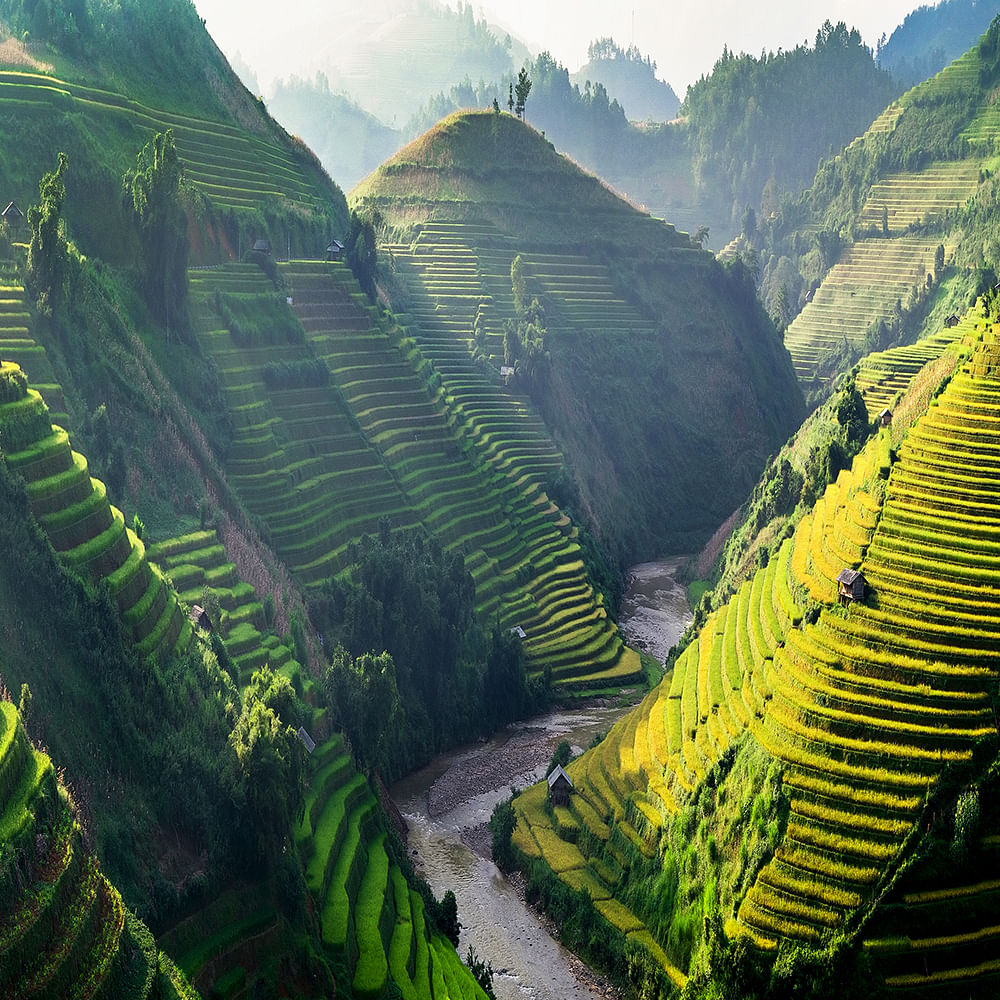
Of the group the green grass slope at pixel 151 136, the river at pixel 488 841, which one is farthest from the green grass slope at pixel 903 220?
the river at pixel 488 841

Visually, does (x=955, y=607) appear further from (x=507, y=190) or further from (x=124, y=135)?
(x=507, y=190)

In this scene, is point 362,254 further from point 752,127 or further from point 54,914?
point 752,127

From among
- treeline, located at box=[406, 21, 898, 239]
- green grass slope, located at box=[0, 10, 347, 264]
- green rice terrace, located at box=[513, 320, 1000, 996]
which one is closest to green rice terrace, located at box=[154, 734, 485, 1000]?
green rice terrace, located at box=[513, 320, 1000, 996]

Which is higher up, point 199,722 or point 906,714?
point 199,722

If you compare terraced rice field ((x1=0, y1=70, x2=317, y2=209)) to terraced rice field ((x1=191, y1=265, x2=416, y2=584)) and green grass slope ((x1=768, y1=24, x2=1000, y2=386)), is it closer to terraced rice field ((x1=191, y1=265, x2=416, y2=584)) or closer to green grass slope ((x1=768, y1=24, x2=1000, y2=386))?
terraced rice field ((x1=191, y1=265, x2=416, y2=584))

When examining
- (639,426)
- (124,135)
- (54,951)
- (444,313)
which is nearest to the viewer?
(54,951)

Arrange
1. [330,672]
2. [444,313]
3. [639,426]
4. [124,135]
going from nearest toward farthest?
1. [330,672]
2. [124,135]
3. [444,313]
4. [639,426]

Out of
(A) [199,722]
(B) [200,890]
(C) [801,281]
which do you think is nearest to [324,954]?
(B) [200,890]

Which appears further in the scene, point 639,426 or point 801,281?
point 801,281
